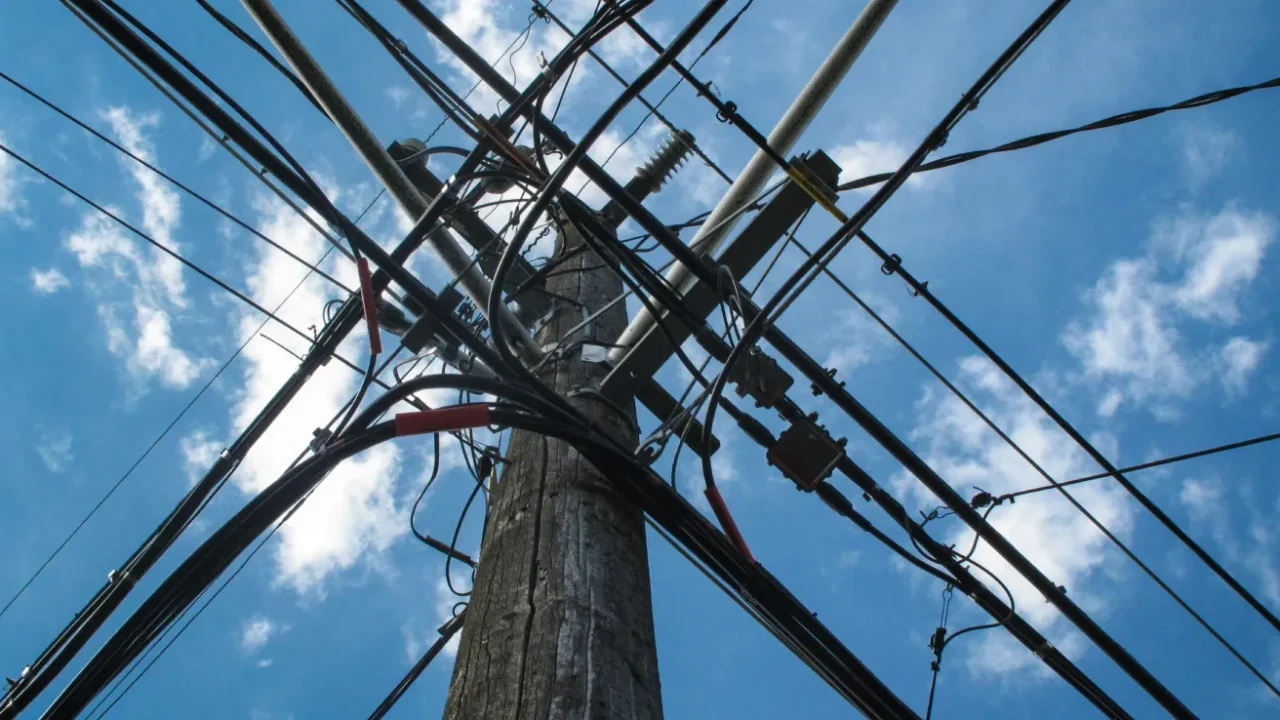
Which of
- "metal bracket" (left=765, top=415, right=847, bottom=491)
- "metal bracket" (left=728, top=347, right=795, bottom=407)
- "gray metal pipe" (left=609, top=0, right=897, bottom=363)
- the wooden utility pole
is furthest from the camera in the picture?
"metal bracket" (left=765, top=415, right=847, bottom=491)

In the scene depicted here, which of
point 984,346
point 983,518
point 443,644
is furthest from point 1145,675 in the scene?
point 443,644

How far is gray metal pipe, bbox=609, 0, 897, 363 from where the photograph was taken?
9.34ft

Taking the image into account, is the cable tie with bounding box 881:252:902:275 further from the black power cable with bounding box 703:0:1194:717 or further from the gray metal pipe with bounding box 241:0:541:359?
the gray metal pipe with bounding box 241:0:541:359

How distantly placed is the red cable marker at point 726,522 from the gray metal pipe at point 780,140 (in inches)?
31.9

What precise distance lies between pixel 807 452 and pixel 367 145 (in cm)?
197

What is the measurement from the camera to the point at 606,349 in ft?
11.6

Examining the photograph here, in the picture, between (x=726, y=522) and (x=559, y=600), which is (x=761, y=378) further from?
(x=559, y=600)

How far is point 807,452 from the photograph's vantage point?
137 inches

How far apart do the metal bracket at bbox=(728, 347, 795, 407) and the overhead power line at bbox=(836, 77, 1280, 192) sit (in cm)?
67

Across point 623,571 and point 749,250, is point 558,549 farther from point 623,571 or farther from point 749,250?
point 749,250

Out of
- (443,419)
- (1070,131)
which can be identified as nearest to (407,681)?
(443,419)

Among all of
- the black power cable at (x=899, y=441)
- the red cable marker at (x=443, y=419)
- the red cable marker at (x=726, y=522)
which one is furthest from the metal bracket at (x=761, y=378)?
the red cable marker at (x=443, y=419)

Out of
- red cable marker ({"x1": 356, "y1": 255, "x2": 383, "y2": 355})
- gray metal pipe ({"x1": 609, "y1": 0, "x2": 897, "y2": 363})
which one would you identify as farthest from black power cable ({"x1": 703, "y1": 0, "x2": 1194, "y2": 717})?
red cable marker ({"x1": 356, "y1": 255, "x2": 383, "y2": 355})

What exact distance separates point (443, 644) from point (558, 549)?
1.80m
